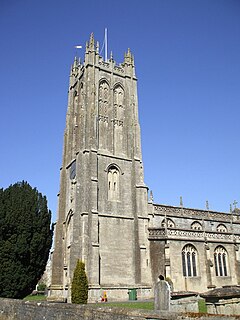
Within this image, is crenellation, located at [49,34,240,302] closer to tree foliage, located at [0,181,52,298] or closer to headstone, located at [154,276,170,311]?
tree foliage, located at [0,181,52,298]

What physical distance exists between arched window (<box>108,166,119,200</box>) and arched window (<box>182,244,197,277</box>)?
27.9 feet

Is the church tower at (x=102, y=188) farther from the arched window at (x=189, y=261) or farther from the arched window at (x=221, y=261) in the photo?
the arched window at (x=221, y=261)

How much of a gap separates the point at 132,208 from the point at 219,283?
1097 cm

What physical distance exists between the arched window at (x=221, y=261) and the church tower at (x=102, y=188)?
7.19 m

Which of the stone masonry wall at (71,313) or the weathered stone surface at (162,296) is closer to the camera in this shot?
the stone masonry wall at (71,313)

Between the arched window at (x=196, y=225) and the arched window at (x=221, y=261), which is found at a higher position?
the arched window at (x=196, y=225)

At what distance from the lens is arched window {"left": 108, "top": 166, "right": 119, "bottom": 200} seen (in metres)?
32.3

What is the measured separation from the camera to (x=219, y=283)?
99.1 ft

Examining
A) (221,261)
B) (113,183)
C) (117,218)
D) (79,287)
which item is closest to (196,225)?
(221,261)

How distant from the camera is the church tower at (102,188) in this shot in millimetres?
28578

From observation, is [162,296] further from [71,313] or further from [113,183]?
[113,183]

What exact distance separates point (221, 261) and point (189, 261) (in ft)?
14.0

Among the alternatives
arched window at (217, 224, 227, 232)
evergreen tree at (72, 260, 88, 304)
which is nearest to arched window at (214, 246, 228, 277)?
arched window at (217, 224, 227, 232)

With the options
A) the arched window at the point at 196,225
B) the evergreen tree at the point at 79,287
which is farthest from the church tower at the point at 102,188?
the arched window at the point at 196,225
